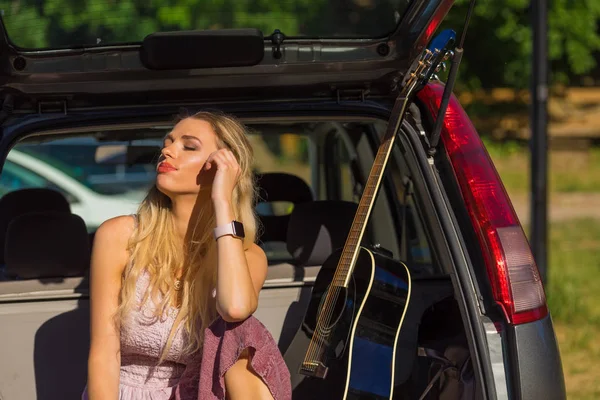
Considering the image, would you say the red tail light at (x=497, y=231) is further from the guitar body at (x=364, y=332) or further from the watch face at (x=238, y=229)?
the watch face at (x=238, y=229)

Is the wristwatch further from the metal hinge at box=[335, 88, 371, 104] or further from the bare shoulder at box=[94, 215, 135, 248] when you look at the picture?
the metal hinge at box=[335, 88, 371, 104]

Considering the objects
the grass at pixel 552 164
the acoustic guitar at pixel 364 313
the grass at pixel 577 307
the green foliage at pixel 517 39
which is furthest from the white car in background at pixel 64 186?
the grass at pixel 552 164

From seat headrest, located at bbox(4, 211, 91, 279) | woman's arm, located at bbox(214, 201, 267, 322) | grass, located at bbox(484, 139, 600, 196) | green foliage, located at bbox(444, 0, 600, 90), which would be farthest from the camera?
grass, located at bbox(484, 139, 600, 196)

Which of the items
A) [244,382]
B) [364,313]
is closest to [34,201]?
[244,382]

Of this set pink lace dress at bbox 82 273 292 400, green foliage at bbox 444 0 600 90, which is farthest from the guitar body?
green foliage at bbox 444 0 600 90

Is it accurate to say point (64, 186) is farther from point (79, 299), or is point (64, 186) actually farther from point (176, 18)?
point (176, 18)

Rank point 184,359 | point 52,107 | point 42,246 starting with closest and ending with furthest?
point 184,359
point 52,107
point 42,246

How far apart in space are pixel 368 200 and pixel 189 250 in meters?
0.52

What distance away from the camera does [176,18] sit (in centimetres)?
300

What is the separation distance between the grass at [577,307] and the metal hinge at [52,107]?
10.2ft

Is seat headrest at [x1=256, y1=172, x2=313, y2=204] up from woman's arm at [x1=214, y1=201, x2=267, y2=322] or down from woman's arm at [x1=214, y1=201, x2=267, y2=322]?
up

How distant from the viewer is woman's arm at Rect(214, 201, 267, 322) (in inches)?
107

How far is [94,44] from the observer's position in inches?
118

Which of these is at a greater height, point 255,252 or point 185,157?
point 185,157
